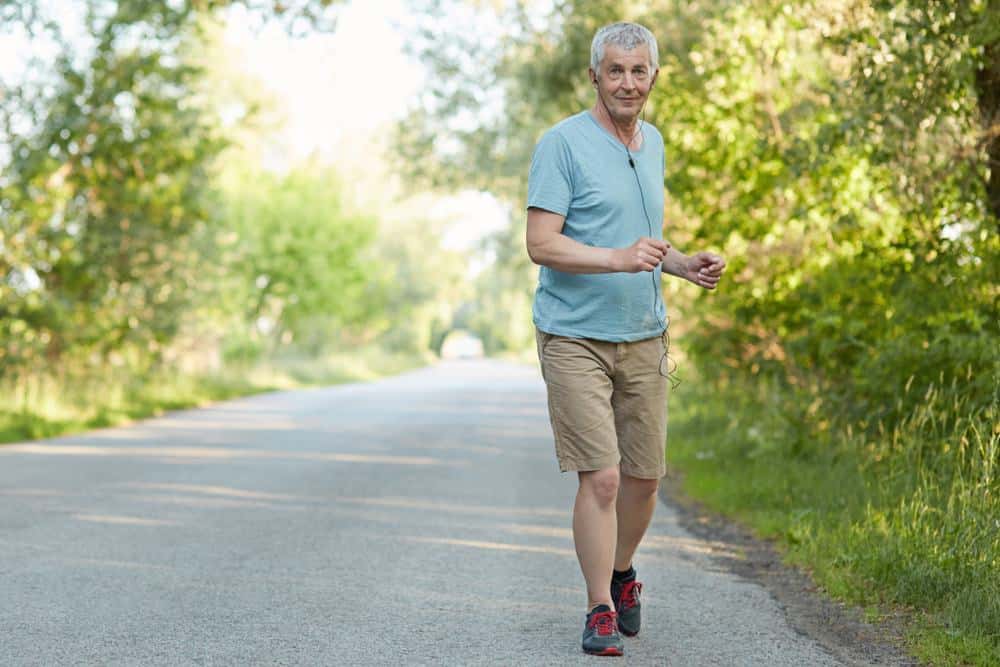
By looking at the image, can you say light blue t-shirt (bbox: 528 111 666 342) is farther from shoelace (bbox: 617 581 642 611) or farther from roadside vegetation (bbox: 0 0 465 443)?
roadside vegetation (bbox: 0 0 465 443)

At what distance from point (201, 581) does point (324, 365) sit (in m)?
38.6

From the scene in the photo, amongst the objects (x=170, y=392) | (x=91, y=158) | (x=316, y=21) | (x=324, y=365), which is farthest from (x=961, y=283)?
(x=324, y=365)

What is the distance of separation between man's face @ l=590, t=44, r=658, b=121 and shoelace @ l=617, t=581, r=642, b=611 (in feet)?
5.95

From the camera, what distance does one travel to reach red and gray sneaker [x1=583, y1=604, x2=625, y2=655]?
4.69 m

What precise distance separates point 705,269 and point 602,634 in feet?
4.53

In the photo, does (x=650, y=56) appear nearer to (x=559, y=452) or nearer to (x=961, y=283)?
(x=559, y=452)

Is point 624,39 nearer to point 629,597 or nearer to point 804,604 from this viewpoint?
point 629,597

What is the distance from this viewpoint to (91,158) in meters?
18.1

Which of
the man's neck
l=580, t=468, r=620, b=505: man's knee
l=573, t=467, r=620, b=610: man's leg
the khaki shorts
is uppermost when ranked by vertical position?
the man's neck

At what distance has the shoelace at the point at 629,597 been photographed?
511 cm

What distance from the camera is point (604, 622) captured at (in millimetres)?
4742

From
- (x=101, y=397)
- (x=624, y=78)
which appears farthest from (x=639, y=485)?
(x=101, y=397)

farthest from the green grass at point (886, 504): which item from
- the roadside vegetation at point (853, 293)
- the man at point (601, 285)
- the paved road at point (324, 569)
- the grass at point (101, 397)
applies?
the grass at point (101, 397)

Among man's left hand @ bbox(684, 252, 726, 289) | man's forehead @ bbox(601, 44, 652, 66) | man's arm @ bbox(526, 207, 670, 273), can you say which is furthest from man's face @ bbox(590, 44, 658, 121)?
man's left hand @ bbox(684, 252, 726, 289)
